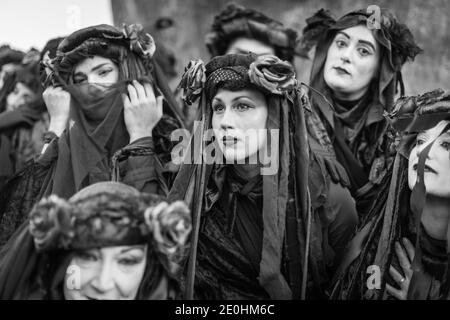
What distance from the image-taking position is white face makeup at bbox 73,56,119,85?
4.51m

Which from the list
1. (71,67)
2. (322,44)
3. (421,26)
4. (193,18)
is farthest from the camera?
(193,18)

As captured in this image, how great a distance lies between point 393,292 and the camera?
11.5 ft

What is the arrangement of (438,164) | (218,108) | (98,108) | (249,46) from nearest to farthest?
1. (438,164)
2. (218,108)
3. (98,108)
4. (249,46)

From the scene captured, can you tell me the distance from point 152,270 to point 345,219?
3.91 feet

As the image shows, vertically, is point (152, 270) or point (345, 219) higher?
point (345, 219)

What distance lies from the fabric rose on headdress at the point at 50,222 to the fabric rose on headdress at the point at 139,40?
5.97ft

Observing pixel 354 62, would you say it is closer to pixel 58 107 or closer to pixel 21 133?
pixel 58 107

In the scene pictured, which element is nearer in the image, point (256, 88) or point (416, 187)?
point (416, 187)

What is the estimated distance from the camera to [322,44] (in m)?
5.00

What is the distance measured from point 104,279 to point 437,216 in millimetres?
1392

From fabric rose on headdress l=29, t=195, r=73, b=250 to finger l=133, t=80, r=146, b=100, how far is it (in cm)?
162
